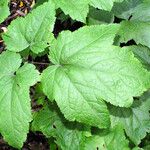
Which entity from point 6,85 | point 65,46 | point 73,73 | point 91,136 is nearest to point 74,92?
point 73,73

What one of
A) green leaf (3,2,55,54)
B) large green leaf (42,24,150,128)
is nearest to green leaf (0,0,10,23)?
green leaf (3,2,55,54)

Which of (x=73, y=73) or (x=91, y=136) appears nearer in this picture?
(x=73, y=73)

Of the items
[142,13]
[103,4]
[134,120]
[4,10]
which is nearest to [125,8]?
[142,13]

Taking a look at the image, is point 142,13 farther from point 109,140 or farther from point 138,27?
point 109,140

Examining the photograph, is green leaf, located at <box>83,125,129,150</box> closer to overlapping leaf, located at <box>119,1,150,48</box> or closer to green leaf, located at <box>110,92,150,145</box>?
green leaf, located at <box>110,92,150,145</box>

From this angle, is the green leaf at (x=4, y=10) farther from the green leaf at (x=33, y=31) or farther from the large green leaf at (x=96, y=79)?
the large green leaf at (x=96, y=79)

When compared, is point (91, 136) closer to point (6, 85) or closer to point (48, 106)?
point (48, 106)
